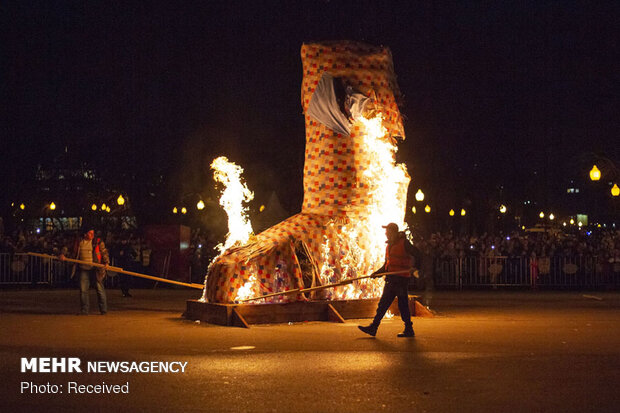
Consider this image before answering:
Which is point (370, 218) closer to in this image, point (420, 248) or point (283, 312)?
point (283, 312)

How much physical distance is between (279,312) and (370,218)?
2456 millimetres

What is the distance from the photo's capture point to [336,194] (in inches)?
581

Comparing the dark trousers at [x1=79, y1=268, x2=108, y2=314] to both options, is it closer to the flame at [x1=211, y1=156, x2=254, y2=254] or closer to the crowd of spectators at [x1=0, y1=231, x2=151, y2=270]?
the flame at [x1=211, y1=156, x2=254, y2=254]

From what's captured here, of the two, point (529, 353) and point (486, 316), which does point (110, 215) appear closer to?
point (486, 316)

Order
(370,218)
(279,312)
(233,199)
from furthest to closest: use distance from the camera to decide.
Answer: (233,199) < (370,218) < (279,312)

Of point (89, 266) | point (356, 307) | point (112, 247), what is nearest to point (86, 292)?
point (89, 266)

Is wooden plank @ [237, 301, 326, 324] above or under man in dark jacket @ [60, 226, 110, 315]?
under

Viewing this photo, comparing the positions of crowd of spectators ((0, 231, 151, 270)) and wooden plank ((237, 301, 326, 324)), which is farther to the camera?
crowd of spectators ((0, 231, 151, 270))

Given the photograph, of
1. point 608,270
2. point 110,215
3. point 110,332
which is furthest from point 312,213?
point 110,215

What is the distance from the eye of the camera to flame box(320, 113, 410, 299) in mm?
14750

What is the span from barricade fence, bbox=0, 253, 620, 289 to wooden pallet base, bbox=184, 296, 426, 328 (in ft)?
39.3

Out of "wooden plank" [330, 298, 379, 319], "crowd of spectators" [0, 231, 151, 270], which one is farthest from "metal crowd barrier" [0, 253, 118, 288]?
"wooden plank" [330, 298, 379, 319]

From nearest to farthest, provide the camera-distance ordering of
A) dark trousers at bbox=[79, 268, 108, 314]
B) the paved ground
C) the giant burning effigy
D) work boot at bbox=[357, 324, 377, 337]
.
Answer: the paved ground, work boot at bbox=[357, 324, 377, 337], the giant burning effigy, dark trousers at bbox=[79, 268, 108, 314]

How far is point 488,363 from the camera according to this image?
32.2 feet
